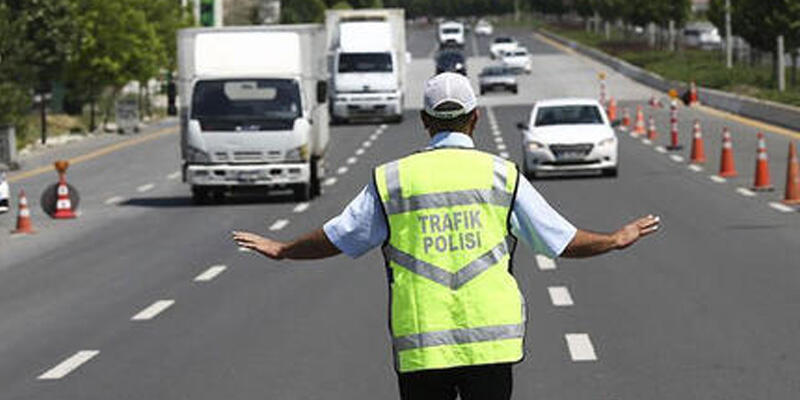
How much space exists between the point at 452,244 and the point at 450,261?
5 cm

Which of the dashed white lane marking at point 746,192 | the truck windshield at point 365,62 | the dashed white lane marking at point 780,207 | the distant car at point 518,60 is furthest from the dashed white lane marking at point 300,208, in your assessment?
the distant car at point 518,60

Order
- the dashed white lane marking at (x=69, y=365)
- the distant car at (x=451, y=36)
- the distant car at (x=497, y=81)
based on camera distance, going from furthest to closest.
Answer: the distant car at (x=451, y=36)
the distant car at (x=497, y=81)
the dashed white lane marking at (x=69, y=365)

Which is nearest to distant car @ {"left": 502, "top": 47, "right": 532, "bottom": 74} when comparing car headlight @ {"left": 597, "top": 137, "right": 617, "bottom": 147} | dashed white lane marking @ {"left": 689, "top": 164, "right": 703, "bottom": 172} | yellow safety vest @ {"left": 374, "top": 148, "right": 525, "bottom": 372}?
dashed white lane marking @ {"left": 689, "top": 164, "right": 703, "bottom": 172}

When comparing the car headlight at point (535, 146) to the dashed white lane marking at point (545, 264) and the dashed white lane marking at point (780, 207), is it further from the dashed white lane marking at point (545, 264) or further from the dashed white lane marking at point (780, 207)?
the dashed white lane marking at point (545, 264)

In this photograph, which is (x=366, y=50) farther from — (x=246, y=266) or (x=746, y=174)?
(x=246, y=266)

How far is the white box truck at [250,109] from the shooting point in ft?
95.3

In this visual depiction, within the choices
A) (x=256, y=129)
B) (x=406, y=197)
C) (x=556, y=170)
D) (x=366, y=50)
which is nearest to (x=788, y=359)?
(x=406, y=197)

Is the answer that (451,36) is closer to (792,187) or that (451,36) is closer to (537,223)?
(792,187)

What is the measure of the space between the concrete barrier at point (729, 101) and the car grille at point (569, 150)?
15.1 metres

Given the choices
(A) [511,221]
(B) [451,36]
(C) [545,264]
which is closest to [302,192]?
(C) [545,264]

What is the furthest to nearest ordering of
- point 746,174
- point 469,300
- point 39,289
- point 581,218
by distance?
point 746,174 < point 581,218 < point 39,289 < point 469,300

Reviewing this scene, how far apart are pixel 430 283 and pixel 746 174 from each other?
2724 cm

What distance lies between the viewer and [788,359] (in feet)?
40.7

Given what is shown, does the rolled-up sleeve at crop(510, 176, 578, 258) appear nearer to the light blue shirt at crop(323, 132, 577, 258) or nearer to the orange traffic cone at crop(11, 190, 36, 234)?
the light blue shirt at crop(323, 132, 577, 258)
